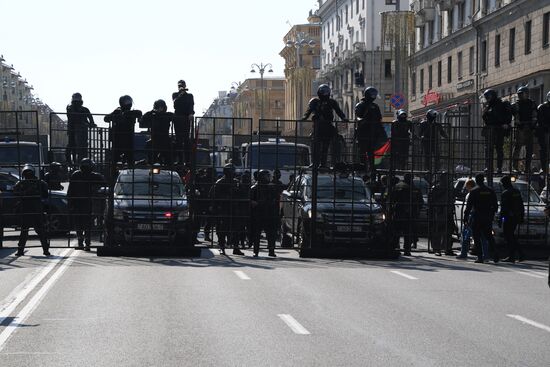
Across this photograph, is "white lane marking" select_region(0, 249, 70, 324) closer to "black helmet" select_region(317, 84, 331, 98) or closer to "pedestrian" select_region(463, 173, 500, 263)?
"black helmet" select_region(317, 84, 331, 98)

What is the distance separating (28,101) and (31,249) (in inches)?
6338

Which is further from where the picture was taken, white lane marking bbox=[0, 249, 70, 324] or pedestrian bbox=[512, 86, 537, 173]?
pedestrian bbox=[512, 86, 537, 173]

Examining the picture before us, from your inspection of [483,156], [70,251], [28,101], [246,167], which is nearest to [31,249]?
[70,251]

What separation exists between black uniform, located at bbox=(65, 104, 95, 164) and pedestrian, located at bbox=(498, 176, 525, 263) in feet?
29.6

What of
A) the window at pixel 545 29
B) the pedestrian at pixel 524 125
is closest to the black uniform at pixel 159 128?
the pedestrian at pixel 524 125

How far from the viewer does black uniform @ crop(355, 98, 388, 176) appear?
2639 centimetres

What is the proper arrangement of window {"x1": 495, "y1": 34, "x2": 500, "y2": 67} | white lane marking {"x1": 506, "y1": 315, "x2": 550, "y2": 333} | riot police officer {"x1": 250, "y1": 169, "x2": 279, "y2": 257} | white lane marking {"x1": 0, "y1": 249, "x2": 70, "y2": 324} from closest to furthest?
1. white lane marking {"x1": 506, "y1": 315, "x2": 550, "y2": 333}
2. white lane marking {"x1": 0, "y1": 249, "x2": 70, "y2": 324}
3. riot police officer {"x1": 250, "y1": 169, "x2": 279, "y2": 257}
4. window {"x1": 495, "y1": 34, "x2": 500, "y2": 67}

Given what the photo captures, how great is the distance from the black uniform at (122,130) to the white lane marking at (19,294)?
469cm

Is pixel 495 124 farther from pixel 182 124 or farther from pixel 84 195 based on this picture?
pixel 84 195

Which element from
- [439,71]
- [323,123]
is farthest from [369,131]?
[439,71]

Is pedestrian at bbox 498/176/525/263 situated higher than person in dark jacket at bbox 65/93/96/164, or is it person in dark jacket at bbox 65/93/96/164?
person in dark jacket at bbox 65/93/96/164

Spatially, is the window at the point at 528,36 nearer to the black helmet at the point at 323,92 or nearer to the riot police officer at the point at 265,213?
the black helmet at the point at 323,92

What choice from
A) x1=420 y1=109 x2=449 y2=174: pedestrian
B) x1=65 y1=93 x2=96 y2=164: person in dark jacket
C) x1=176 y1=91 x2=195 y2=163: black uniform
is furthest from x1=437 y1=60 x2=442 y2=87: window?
x1=65 y1=93 x2=96 y2=164: person in dark jacket

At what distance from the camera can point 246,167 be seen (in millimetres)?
28531
